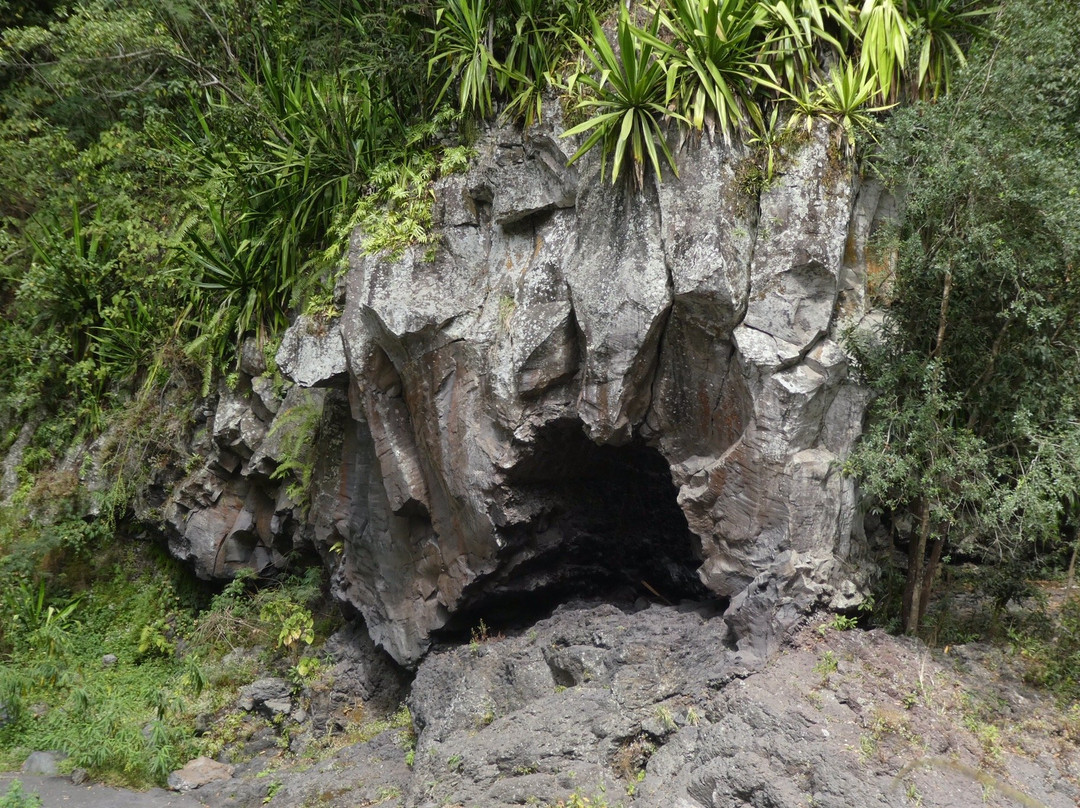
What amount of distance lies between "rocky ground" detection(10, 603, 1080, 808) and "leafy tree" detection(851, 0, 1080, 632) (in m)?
1.03

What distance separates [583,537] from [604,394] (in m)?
2.13

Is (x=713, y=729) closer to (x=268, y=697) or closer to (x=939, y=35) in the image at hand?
(x=939, y=35)

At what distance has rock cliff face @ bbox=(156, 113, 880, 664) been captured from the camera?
6.32 meters

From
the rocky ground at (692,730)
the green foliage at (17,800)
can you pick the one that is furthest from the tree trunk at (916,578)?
the green foliage at (17,800)

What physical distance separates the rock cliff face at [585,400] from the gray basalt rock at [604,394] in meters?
0.02

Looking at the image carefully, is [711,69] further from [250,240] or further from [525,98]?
[250,240]

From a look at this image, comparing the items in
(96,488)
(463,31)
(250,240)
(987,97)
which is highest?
(463,31)

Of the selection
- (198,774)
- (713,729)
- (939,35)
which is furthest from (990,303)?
(198,774)

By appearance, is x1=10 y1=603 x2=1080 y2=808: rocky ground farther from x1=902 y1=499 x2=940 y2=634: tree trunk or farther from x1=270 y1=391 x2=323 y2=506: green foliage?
x1=270 y1=391 x2=323 y2=506: green foliage

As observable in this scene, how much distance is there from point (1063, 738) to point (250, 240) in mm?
8949

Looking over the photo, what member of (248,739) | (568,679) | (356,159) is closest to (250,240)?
(356,159)

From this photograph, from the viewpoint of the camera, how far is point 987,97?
A: 5.91 meters

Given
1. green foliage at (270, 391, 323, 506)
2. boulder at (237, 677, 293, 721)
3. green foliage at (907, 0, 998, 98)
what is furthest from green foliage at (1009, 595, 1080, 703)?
boulder at (237, 677, 293, 721)

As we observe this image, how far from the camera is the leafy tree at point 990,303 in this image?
5586mm
